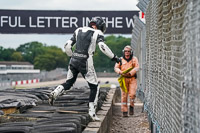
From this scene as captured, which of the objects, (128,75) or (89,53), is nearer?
(89,53)

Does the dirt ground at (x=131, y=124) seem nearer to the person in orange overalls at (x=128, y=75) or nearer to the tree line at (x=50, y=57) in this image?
the person in orange overalls at (x=128, y=75)

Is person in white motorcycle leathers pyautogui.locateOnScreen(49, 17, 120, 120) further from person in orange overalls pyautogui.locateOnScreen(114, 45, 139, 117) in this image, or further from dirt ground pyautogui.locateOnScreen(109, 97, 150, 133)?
person in orange overalls pyautogui.locateOnScreen(114, 45, 139, 117)

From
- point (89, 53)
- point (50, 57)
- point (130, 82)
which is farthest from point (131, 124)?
point (50, 57)

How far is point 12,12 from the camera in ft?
73.4

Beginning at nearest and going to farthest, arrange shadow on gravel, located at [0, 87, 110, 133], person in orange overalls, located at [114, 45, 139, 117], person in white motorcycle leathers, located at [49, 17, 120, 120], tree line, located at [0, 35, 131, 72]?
shadow on gravel, located at [0, 87, 110, 133]
person in white motorcycle leathers, located at [49, 17, 120, 120]
person in orange overalls, located at [114, 45, 139, 117]
tree line, located at [0, 35, 131, 72]

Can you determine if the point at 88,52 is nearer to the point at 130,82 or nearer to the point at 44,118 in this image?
the point at 44,118

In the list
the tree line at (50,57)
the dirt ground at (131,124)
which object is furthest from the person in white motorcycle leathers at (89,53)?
the tree line at (50,57)

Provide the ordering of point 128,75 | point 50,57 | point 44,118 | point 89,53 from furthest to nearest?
1. point 50,57
2. point 128,75
3. point 89,53
4. point 44,118

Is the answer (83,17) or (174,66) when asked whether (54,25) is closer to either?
(83,17)

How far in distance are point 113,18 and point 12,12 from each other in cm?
514

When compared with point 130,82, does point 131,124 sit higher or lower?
lower

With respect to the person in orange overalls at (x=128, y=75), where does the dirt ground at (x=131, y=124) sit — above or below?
below


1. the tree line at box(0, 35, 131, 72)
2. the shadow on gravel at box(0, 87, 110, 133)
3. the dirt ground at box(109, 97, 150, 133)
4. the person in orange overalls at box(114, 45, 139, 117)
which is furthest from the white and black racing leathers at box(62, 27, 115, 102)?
the tree line at box(0, 35, 131, 72)

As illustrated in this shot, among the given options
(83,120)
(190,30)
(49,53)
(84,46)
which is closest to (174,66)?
(190,30)
